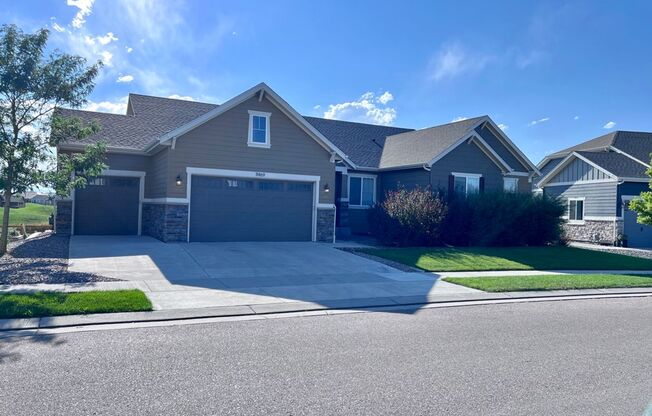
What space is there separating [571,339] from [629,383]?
197 centimetres

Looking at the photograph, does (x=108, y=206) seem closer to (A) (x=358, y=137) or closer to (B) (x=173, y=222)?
(B) (x=173, y=222)

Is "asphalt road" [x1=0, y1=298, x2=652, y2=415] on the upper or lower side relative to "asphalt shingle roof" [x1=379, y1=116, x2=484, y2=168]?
lower

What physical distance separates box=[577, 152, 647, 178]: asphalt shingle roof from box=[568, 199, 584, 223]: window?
2.42 m

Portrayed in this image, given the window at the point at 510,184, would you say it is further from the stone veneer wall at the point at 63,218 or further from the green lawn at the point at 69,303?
the green lawn at the point at 69,303

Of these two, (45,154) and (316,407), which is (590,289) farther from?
(45,154)

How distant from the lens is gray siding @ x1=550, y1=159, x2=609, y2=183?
27631 millimetres

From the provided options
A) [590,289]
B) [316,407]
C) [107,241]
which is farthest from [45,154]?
[590,289]

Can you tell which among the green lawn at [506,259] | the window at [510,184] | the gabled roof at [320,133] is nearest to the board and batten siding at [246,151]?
the gabled roof at [320,133]

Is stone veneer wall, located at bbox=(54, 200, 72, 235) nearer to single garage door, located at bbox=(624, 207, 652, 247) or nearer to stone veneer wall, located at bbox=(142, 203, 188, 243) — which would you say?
stone veneer wall, located at bbox=(142, 203, 188, 243)

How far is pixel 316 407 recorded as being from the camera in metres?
4.85

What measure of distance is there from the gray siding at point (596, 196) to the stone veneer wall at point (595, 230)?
0.49 meters

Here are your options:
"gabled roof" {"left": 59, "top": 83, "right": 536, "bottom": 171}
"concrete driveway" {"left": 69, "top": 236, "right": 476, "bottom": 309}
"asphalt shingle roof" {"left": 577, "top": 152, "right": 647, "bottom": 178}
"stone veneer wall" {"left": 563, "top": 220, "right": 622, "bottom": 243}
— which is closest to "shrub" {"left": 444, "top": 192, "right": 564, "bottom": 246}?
"gabled roof" {"left": 59, "top": 83, "right": 536, "bottom": 171}

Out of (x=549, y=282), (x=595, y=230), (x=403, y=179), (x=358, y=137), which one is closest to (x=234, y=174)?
(x=403, y=179)

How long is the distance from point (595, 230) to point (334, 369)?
26.1 m
